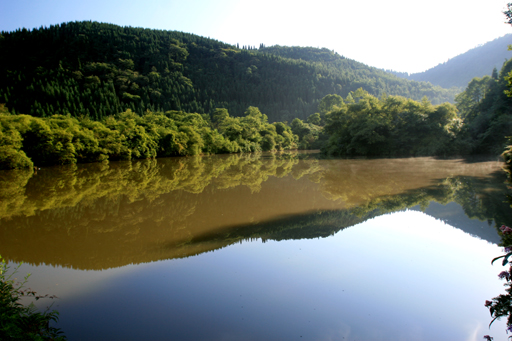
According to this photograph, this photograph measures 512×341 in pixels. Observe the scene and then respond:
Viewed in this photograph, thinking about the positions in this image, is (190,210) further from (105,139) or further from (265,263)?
(105,139)

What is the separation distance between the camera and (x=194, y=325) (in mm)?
3541

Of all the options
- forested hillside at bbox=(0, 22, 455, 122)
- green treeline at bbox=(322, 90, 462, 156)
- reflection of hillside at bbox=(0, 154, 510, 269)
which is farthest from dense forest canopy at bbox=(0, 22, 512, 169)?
reflection of hillside at bbox=(0, 154, 510, 269)

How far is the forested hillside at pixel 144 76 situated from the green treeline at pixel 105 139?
2515 centimetres

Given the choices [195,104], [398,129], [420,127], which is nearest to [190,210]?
[398,129]

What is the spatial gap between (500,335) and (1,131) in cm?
2772

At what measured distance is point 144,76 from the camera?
82.4 m

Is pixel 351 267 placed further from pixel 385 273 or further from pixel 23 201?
pixel 23 201

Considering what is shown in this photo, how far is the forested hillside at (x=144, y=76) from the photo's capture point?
6228 cm

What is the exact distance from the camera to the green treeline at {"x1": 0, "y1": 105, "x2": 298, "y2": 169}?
72.9ft

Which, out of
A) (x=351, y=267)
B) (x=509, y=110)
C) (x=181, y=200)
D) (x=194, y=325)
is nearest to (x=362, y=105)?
(x=509, y=110)

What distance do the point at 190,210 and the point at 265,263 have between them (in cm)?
477

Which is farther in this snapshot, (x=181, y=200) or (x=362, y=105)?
(x=362, y=105)

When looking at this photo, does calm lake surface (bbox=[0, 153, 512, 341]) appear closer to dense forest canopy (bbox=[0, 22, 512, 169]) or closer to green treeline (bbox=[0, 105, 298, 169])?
dense forest canopy (bbox=[0, 22, 512, 169])

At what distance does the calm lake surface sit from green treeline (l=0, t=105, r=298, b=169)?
50.2 ft
